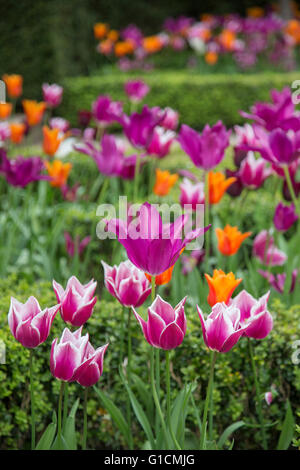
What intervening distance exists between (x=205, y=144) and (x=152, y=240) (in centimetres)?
82

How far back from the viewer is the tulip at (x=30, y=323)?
1324 mm

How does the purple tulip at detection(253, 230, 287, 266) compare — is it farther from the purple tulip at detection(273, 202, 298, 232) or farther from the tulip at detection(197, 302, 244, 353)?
the tulip at detection(197, 302, 244, 353)

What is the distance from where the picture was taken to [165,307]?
1.29 metres

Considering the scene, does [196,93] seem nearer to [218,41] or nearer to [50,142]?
[218,41]

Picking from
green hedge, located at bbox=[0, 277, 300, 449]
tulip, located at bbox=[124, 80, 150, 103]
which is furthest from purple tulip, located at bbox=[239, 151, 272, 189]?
tulip, located at bbox=[124, 80, 150, 103]

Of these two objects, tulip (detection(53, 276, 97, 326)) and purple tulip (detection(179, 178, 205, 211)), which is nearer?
tulip (detection(53, 276, 97, 326))

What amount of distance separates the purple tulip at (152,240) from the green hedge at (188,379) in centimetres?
73

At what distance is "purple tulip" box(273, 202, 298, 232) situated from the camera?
7.27 ft

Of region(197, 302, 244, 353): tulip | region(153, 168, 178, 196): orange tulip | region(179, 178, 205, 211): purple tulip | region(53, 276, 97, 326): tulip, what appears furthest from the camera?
region(153, 168, 178, 196): orange tulip

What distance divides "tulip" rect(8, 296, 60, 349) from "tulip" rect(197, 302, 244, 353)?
34 cm

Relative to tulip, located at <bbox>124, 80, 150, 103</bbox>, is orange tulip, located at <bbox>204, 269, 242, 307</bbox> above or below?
below

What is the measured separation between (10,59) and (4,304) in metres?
5.74

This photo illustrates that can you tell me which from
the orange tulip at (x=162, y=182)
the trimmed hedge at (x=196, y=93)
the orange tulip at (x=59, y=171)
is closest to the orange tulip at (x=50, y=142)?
the orange tulip at (x=59, y=171)
